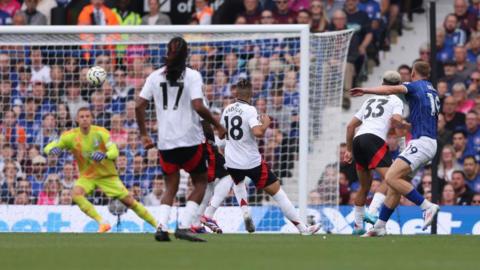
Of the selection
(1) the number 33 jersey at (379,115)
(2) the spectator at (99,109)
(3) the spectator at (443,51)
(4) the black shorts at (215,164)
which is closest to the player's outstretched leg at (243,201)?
(4) the black shorts at (215,164)

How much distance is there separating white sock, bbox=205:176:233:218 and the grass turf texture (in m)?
1.84

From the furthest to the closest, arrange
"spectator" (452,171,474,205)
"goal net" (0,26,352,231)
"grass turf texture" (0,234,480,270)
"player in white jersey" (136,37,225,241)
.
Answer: "spectator" (452,171,474,205)
"goal net" (0,26,352,231)
"player in white jersey" (136,37,225,241)
"grass turf texture" (0,234,480,270)

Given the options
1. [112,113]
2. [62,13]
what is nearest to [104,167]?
[112,113]

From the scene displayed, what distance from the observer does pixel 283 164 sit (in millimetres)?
20328

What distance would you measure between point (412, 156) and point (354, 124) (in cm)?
145

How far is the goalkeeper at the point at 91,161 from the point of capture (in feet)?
58.5

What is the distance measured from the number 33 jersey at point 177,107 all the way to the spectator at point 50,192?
7.10 metres

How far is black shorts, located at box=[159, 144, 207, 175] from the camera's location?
44.2 feet

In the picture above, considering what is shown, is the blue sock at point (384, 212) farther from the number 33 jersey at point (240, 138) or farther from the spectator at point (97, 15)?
the spectator at point (97, 15)

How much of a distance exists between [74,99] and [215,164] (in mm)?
4435

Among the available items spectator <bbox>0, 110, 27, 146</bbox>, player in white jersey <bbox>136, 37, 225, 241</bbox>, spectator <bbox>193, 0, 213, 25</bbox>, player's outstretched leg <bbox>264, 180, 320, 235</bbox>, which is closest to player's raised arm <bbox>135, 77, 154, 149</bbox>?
player in white jersey <bbox>136, 37, 225, 241</bbox>

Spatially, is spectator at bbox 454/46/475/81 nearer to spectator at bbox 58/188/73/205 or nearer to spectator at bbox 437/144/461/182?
spectator at bbox 437/144/461/182

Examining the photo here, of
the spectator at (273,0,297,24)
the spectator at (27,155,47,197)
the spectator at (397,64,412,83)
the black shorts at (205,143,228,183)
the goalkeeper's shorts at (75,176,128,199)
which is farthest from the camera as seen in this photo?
the spectator at (273,0,297,24)

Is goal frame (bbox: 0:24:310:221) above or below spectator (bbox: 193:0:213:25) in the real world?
below
